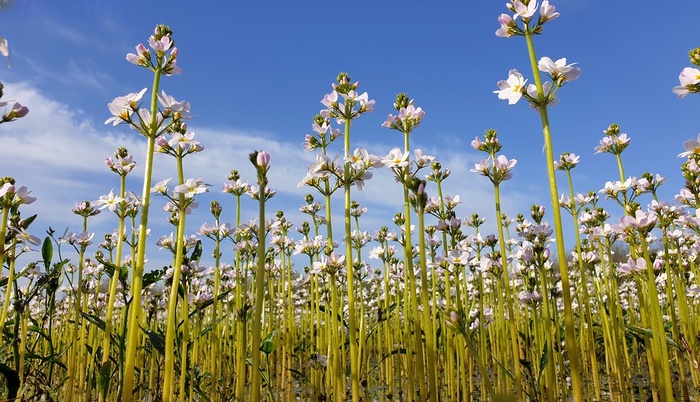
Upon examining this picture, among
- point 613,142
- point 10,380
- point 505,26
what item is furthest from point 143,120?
point 613,142

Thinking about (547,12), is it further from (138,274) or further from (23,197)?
(23,197)

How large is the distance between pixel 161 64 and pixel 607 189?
3663 mm

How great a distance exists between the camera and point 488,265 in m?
4.00

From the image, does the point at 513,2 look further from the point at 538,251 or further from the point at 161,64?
the point at 161,64

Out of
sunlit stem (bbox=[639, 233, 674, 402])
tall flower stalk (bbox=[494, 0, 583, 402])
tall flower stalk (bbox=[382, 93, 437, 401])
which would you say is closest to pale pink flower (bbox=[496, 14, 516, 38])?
tall flower stalk (bbox=[494, 0, 583, 402])

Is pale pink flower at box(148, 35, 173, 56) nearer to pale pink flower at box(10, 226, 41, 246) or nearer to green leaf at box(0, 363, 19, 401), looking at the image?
pale pink flower at box(10, 226, 41, 246)

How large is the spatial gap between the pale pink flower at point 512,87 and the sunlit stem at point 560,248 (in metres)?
0.08

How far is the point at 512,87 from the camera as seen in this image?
2.50 meters

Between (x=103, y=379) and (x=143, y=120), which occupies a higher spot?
(x=143, y=120)

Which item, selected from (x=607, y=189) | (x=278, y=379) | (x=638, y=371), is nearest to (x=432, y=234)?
(x=607, y=189)

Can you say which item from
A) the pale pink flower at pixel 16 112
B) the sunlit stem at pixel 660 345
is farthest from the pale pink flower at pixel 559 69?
the pale pink flower at pixel 16 112

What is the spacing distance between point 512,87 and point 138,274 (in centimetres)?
211

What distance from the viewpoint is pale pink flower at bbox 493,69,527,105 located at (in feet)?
7.85

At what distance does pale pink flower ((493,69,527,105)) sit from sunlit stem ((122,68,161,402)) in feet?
6.04
